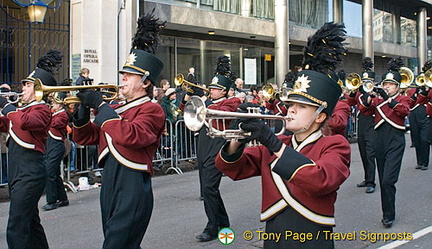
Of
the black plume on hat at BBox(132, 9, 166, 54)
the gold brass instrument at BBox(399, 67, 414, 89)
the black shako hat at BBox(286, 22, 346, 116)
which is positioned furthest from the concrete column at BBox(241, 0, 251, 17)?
the black shako hat at BBox(286, 22, 346, 116)

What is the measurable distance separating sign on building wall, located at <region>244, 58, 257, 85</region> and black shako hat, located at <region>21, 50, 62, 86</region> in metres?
14.6

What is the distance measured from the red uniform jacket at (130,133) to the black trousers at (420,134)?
8.53 m

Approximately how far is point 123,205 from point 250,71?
16.9 m

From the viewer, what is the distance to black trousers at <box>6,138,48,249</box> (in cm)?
451

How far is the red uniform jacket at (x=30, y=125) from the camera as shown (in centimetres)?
484

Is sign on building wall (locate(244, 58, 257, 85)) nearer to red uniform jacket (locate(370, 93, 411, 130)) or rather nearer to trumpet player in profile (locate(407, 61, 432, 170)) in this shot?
trumpet player in profile (locate(407, 61, 432, 170))

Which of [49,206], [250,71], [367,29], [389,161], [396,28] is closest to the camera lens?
[389,161]

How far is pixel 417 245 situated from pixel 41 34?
11.1 meters

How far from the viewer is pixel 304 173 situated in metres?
2.72

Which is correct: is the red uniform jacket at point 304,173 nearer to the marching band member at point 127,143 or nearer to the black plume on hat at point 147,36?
the marching band member at point 127,143

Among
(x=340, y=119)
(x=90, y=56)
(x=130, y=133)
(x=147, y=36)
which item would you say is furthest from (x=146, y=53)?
(x=90, y=56)

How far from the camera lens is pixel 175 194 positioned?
8.65 m

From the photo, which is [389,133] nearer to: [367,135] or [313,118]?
[367,135]

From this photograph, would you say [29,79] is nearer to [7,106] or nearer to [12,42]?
[7,106]
